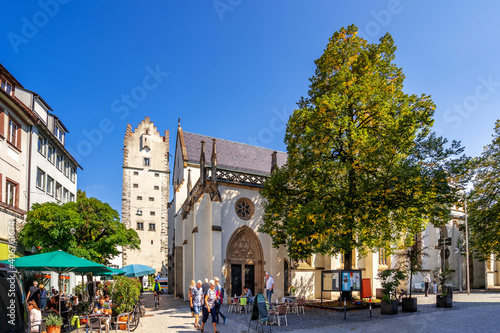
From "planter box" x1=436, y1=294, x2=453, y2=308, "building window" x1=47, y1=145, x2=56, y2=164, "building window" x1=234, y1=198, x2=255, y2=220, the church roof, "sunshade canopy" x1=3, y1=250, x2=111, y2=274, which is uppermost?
the church roof

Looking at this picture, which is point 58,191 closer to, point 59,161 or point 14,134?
point 59,161

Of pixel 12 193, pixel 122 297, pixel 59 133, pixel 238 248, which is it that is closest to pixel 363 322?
pixel 122 297

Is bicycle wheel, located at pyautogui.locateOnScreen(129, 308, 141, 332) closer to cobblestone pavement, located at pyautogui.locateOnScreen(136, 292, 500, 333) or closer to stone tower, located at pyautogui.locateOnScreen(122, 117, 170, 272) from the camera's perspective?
cobblestone pavement, located at pyautogui.locateOnScreen(136, 292, 500, 333)

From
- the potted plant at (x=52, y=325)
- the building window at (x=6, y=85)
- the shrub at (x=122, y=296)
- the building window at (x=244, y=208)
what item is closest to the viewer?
the potted plant at (x=52, y=325)

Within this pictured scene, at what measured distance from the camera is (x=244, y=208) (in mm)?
25703

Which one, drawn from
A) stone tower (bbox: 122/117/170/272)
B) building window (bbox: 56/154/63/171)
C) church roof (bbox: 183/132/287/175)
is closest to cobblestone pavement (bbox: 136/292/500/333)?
building window (bbox: 56/154/63/171)

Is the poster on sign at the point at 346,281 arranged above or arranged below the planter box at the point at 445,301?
above

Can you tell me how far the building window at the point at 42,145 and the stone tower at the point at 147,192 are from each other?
26.3 m

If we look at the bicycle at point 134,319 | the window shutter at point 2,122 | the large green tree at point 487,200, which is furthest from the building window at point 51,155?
the large green tree at point 487,200

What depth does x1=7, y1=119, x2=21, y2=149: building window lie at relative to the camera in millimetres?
21052

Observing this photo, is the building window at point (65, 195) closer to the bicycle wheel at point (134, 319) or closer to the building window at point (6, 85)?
the building window at point (6, 85)

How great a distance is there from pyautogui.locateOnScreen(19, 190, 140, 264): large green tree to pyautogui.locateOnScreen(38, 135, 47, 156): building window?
7.12 m

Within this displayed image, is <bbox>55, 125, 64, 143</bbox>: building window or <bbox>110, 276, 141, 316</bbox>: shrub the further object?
<bbox>55, 125, 64, 143</bbox>: building window

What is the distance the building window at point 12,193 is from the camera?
20247 millimetres
